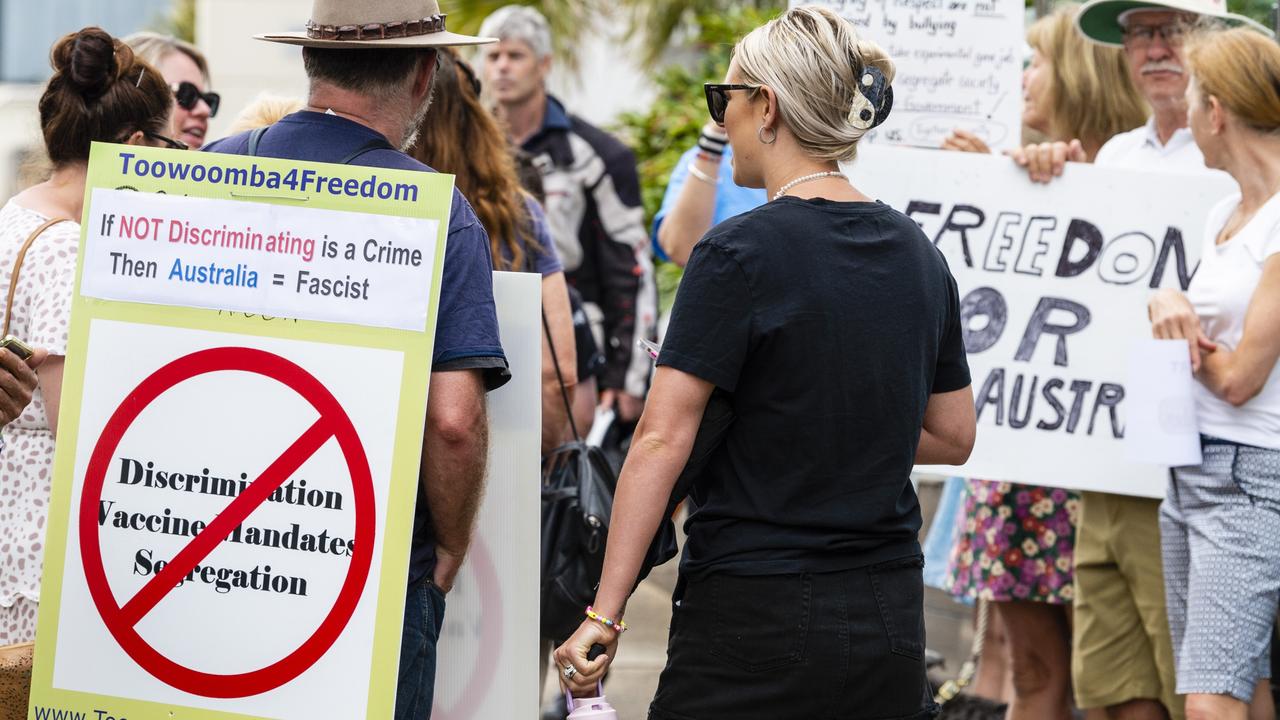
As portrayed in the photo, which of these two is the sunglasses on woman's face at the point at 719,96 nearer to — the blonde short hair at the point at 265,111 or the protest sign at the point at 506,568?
the protest sign at the point at 506,568

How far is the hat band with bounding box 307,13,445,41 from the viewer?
255 centimetres

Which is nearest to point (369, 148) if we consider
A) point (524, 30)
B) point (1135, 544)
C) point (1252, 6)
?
point (1135, 544)

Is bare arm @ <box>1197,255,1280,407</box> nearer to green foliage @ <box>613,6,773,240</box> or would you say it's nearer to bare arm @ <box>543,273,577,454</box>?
bare arm @ <box>543,273,577,454</box>

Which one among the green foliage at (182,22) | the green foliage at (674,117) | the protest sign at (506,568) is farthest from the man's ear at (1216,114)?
the green foliage at (182,22)

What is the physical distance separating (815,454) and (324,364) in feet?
2.70

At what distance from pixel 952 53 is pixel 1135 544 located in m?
1.46

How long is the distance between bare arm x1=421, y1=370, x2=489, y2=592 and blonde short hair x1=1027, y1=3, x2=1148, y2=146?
2.83 metres

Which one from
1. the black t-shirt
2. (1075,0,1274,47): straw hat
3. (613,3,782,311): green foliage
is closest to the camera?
the black t-shirt

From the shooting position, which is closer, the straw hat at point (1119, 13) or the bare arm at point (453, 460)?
the bare arm at point (453, 460)

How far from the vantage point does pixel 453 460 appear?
8.22 feet

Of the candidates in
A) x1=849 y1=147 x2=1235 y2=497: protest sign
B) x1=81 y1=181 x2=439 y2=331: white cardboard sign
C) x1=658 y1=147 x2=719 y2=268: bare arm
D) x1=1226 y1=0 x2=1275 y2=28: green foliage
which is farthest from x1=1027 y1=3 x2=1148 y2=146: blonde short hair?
x1=1226 y1=0 x2=1275 y2=28: green foliage

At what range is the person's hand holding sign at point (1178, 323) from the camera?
3629 millimetres

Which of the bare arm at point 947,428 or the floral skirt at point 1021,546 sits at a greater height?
the bare arm at point 947,428

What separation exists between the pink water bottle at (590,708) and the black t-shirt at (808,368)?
0.30 metres
